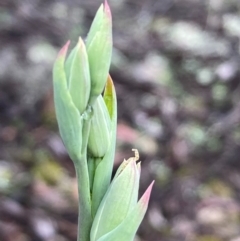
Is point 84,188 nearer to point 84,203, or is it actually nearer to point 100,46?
point 84,203

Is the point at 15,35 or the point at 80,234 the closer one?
the point at 80,234

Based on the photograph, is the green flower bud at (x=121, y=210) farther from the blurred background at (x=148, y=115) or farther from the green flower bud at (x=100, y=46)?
the blurred background at (x=148, y=115)

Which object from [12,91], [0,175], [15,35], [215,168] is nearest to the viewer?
[0,175]

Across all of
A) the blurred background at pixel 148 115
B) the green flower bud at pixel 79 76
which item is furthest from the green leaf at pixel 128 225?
the blurred background at pixel 148 115

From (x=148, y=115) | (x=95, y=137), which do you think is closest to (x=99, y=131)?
(x=95, y=137)

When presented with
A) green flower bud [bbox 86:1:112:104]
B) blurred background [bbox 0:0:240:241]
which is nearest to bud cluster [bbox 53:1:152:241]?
green flower bud [bbox 86:1:112:104]

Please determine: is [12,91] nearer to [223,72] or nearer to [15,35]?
[15,35]

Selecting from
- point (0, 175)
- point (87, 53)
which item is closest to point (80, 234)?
point (87, 53)
